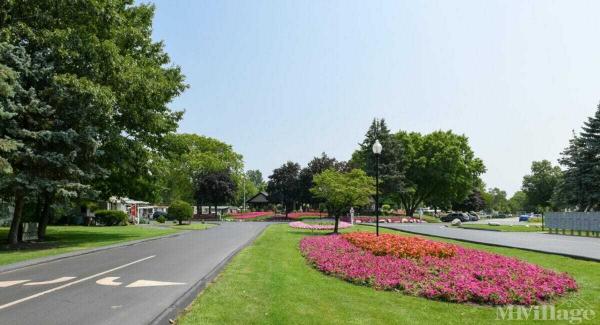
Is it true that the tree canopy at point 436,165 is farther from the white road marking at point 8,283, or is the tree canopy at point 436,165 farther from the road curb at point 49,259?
the white road marking at point 8,283

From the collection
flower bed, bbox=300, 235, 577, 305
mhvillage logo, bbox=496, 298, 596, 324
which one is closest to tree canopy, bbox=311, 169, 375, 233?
flower bed, bbox=300, 235, 577, 305

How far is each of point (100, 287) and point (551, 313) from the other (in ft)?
30.5

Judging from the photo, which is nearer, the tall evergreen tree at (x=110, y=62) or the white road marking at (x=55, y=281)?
the white road marking at (x=55, y=281)

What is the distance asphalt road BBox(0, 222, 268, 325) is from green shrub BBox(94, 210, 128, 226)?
2898cm

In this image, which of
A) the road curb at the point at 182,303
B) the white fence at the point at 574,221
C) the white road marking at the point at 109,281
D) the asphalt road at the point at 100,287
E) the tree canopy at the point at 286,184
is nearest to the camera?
the road curb at the point at 182,303

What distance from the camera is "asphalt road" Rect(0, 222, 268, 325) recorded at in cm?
769

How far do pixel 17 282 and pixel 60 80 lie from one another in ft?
35.0

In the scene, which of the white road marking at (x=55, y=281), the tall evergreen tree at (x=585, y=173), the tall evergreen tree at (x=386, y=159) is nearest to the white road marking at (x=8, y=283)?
the white road marking at (x=55, y=281)

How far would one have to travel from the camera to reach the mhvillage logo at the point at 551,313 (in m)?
7.32

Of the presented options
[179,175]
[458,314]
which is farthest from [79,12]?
[179,175]

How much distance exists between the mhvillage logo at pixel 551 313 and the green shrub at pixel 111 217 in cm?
4226

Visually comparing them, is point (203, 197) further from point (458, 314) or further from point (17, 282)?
point (458, 314)

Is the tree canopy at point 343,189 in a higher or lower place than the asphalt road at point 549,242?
higher

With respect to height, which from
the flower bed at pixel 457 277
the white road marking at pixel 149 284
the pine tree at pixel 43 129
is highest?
the pine tree at pixel 43 129
